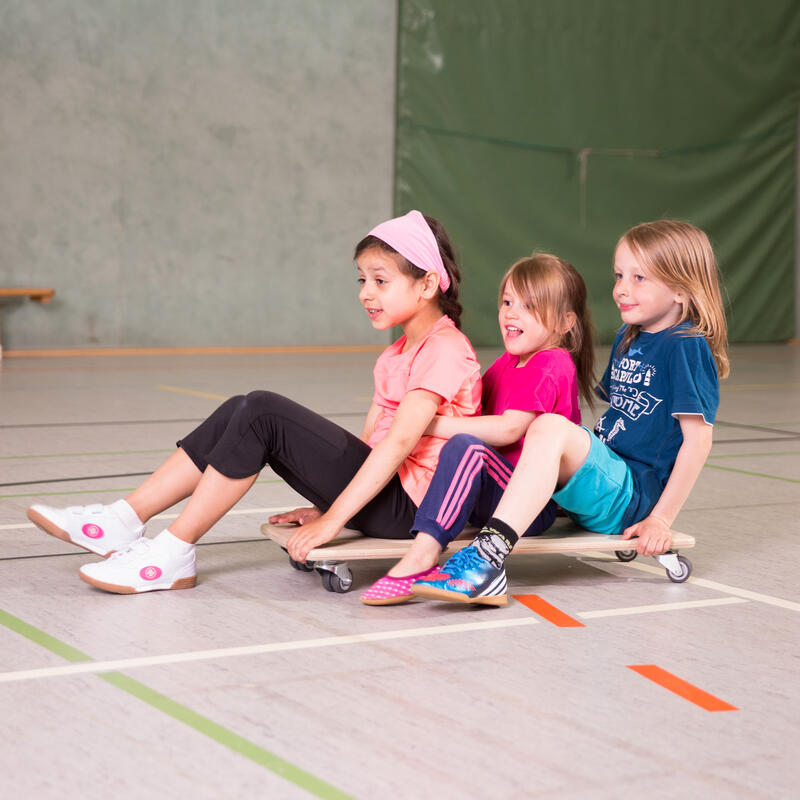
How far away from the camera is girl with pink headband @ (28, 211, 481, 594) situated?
Answer: 2.51 m

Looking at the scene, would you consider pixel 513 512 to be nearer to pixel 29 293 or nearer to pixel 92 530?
pixel 92 530

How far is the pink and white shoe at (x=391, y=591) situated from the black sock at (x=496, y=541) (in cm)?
11

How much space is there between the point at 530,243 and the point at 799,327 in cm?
328

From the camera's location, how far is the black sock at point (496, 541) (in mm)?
2420

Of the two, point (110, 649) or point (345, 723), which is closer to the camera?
point (345, 723)

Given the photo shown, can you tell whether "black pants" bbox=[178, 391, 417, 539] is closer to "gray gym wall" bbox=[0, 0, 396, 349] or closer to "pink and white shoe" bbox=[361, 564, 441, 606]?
"pink and white shoe" bbox=[361, 564, 441, 606]

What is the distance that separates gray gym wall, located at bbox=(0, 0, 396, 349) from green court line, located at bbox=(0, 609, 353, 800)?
7234 millimetres

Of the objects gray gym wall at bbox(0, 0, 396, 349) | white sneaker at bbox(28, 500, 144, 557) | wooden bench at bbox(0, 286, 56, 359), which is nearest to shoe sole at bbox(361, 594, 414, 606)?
white sneaker at bbox(28, 500, 144, 557)

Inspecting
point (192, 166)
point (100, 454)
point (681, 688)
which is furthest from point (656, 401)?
point (192, 166)

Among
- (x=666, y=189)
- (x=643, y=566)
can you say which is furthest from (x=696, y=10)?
(x=643, y=566)

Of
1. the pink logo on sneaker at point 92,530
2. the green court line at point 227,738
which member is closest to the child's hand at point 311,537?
the pink logo on sneaker at point 92,530

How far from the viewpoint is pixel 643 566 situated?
9.46ft

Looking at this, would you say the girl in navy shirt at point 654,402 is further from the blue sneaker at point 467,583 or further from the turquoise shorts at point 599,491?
the blue sneaker at point 467,583

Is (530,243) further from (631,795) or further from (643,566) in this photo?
(631,795)
